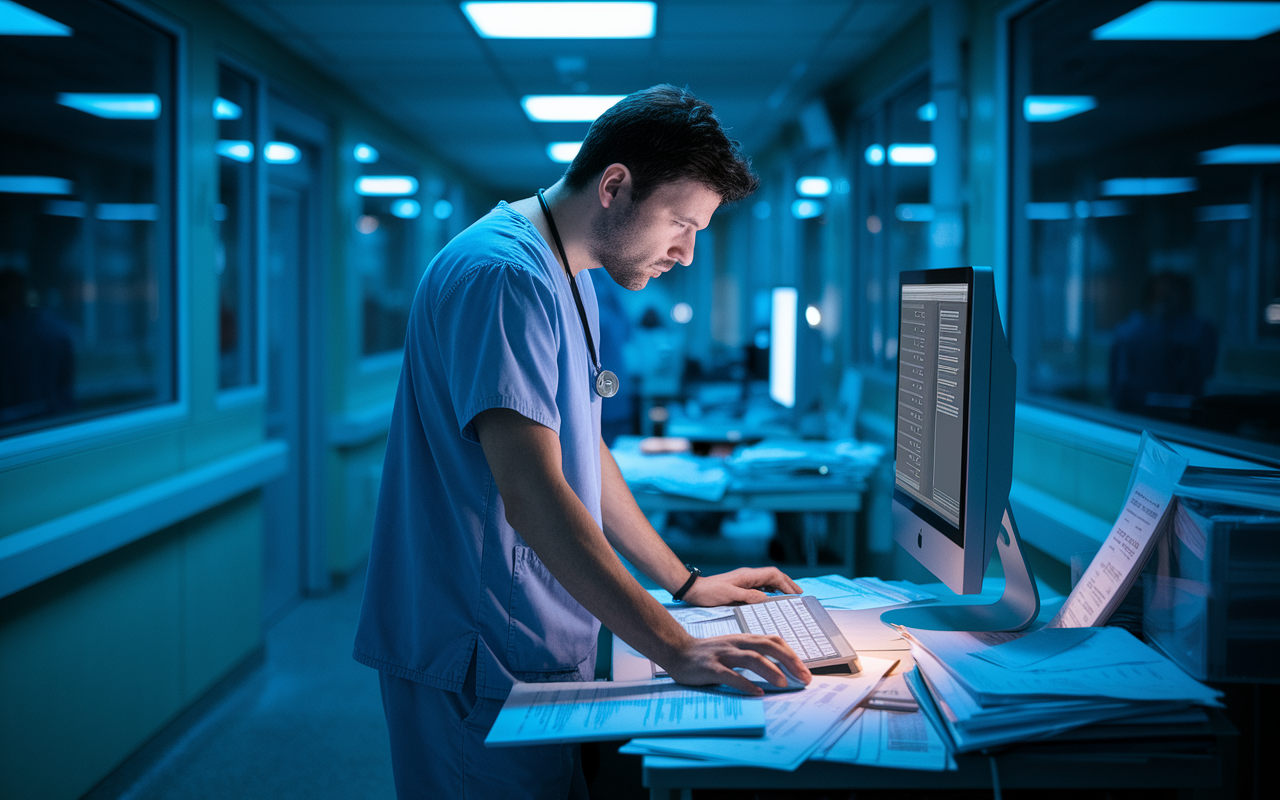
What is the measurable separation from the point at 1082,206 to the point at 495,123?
13.2 m

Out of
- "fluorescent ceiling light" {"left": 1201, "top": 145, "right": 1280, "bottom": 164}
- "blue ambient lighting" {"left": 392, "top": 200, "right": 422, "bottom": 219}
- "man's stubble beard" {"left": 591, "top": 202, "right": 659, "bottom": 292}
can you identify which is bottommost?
"man's stubble beard" {"left": 591, "top": 202, "right": 659, "bottom": 292}

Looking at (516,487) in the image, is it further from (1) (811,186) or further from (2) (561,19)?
(1) (811,186)

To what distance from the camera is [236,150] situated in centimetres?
382

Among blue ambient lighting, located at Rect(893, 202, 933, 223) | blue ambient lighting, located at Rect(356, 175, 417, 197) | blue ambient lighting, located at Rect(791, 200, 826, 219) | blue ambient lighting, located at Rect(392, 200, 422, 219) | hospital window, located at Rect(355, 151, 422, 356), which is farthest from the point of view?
blue ambient lighting, located at Rect(392, 200, 422, 219)

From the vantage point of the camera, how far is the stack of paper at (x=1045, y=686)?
0.98 meters

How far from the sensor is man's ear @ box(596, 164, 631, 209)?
4.04ft

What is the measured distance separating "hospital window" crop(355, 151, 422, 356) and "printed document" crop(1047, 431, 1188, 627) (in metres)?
4.94

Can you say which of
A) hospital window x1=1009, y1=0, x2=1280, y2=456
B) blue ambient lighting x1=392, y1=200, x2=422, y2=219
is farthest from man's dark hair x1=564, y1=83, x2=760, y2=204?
blue ambient lighting x1=392, y1=200, x2=422, y2=219

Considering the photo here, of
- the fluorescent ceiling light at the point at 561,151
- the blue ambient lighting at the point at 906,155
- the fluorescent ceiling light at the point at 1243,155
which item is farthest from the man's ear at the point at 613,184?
the fluorescent ceiling light at the point at 1243,155

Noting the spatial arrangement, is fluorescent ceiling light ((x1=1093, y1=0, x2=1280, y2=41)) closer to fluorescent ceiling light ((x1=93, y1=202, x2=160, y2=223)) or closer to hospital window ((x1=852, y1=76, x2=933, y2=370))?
hospital window ((x1=852, y1=76, x2=933, y2=370))

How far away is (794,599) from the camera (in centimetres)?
146

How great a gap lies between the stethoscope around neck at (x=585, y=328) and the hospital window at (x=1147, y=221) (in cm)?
146

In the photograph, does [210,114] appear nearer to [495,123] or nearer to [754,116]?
[495,123]

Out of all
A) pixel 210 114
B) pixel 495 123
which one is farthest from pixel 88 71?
pixel 495 123
